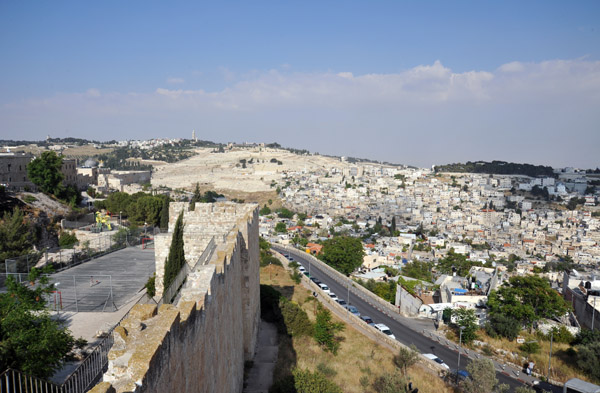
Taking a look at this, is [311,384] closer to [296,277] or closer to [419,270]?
[296,277]

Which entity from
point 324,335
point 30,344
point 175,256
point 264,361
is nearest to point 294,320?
point 324,335

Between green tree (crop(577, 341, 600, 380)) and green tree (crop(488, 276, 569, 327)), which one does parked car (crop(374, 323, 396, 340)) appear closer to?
green tree (crop(488, 276, 569, 327))

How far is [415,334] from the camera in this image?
67.4ft

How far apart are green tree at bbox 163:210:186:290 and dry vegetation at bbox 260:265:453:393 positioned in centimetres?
380

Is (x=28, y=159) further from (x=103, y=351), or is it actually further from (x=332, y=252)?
(x=103, y=351)

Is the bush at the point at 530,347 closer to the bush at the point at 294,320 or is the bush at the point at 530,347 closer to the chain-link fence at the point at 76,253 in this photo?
the bush at the point at 294,320

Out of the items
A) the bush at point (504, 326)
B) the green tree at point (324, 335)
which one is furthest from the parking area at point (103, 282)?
the bush at point (504, 326)

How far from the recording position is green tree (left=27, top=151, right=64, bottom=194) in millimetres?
33406

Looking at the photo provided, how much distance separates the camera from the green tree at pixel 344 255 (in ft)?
129

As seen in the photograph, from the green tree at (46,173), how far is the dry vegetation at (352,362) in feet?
97.6

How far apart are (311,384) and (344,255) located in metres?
30.8

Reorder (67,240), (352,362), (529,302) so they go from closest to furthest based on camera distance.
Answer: (352,362) → (529,302) → (67,240)

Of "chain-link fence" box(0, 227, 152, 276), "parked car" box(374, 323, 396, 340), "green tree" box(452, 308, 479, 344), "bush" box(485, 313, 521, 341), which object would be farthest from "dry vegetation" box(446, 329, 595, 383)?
"chain-link fence" box(0, 227, 152, 276)

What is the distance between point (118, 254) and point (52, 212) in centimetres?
1362
